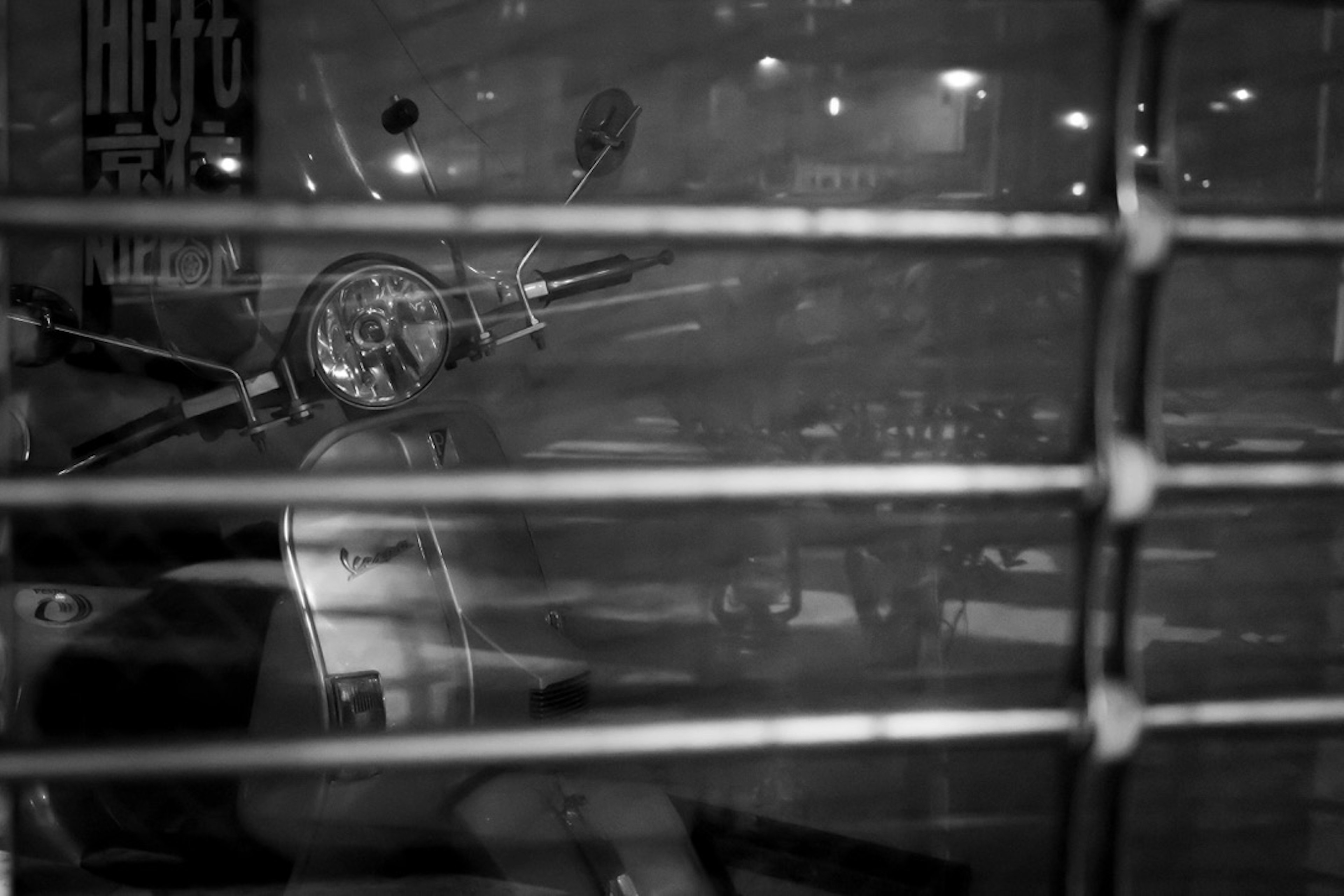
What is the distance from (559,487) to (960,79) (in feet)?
5.05

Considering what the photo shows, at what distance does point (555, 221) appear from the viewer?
0.55 m

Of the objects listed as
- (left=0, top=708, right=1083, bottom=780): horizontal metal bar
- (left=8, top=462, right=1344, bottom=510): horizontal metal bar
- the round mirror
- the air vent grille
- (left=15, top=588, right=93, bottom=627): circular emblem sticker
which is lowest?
the air vent grille

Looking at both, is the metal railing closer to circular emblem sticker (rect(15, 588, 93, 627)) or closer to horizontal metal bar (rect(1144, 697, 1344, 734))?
horizontal metal bar (rect(1144, 697, 1344, 734))

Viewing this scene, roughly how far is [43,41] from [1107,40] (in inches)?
96.2

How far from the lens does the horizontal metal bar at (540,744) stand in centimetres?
55

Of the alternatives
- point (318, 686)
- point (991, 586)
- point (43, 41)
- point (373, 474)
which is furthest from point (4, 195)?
point (43, 41)

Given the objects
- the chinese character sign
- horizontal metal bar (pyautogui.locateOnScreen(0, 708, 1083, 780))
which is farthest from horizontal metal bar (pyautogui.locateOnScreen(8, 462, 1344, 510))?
the chinese character sign

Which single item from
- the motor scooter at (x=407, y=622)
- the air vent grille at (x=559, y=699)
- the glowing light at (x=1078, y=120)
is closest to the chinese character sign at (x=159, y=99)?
the motor scooter at (x=407, y=622)

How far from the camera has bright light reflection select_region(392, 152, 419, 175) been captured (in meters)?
1.86

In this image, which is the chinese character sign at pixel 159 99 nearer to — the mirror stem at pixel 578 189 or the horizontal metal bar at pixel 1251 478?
the mirror stem at pixel 578 189

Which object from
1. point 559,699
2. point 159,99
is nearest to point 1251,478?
point 559,699

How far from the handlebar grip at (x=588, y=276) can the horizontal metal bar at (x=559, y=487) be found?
101cm

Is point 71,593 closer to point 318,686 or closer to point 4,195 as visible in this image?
point 318,686

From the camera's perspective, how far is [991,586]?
177 cm
